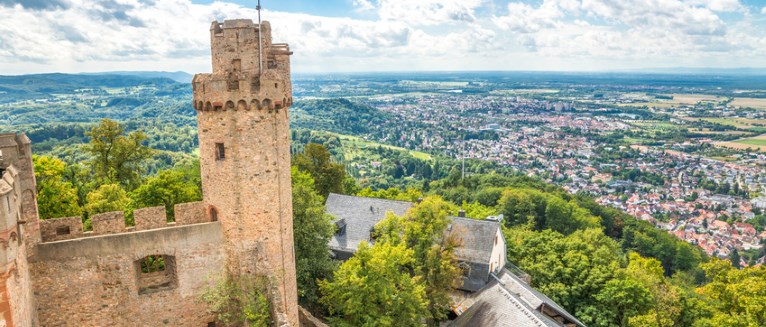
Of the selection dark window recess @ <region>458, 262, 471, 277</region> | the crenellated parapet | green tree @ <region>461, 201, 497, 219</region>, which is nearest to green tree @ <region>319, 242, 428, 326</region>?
dark window recess @ <region>458, 262, 471, 277</region>

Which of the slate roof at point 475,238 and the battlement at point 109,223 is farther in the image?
the slate roof at point 475,238

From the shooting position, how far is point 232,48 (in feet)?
62.3

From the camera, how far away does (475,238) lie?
38219mm

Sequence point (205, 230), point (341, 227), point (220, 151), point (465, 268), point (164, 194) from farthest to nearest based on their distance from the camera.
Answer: point (341, 227) < point (465, 268) < point (164, 194) < point (205, 230) < point (220, 151)

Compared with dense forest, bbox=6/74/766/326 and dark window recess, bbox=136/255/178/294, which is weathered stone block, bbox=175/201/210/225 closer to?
dark window recess, bbox=136/255/178/294

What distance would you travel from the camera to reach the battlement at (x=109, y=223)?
18.5m

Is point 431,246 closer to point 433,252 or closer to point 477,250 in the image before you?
point 433,252

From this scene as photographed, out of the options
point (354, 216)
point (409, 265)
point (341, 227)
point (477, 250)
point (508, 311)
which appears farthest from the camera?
point (354, 216)

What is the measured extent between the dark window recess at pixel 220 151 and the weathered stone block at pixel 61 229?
17.6 ft

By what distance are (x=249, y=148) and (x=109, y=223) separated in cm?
584

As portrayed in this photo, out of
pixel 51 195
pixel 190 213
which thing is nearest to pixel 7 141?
pixel 190 213

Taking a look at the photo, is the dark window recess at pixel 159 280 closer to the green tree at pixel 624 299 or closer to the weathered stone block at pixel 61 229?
the weathered stone block at pixel 61 229

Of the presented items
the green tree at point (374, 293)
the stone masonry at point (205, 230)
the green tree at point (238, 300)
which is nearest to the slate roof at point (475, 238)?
the green tree at point (374, 293)

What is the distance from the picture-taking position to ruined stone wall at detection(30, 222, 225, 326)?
59.0 feet
